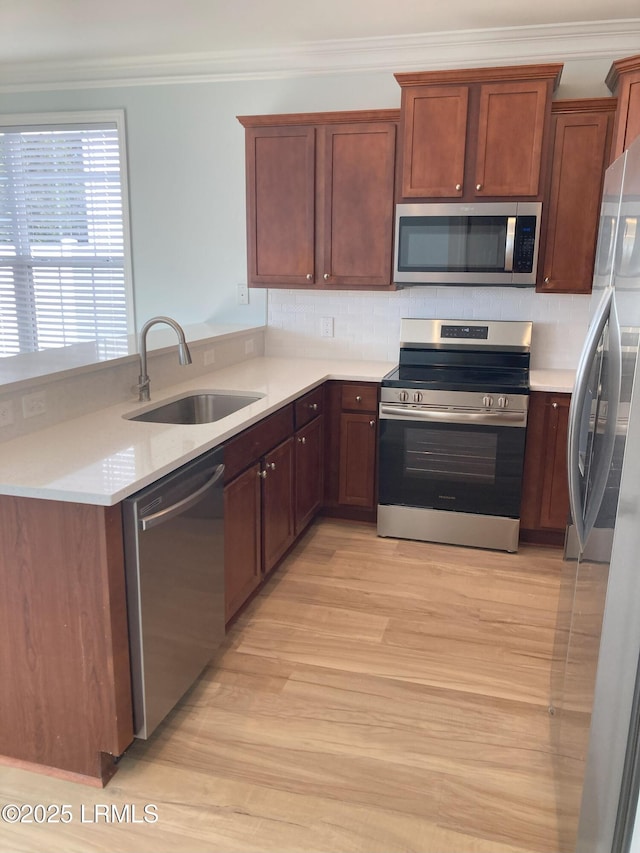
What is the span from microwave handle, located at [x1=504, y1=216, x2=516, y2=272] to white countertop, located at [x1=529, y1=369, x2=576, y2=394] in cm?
60

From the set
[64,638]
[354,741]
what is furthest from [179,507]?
[354,741]

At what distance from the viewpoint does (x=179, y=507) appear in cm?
207

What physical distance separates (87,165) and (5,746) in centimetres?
367

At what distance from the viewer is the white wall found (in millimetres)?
4105

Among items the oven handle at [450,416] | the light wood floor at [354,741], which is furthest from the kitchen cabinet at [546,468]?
the light wood floor at [354,741]

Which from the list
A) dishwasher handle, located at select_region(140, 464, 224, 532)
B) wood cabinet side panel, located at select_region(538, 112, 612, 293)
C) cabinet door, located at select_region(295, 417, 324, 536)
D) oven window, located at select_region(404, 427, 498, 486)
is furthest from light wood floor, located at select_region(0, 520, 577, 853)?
wood cabinet side panel, located at select_region(538, 112, 612, 293)

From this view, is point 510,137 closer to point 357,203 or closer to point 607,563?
point 357,203

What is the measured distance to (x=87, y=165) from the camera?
4.49 meters

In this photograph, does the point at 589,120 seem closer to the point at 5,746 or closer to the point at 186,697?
the point at 186,697

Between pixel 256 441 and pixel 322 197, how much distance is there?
1719 millimetres

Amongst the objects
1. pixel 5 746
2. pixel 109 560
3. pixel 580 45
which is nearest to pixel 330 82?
pixel 580 45

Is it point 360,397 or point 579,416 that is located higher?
point 579,416

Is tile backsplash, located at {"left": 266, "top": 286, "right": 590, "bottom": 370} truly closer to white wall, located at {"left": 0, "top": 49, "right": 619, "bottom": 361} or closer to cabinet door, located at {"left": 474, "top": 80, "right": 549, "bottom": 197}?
white wall, located at {"left": 0, "top": 49, "right": 619, "bottom": 361}

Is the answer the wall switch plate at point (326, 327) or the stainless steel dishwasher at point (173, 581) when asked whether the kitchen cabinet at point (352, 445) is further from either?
the stainless steel dishwasher at point (173, 581)
